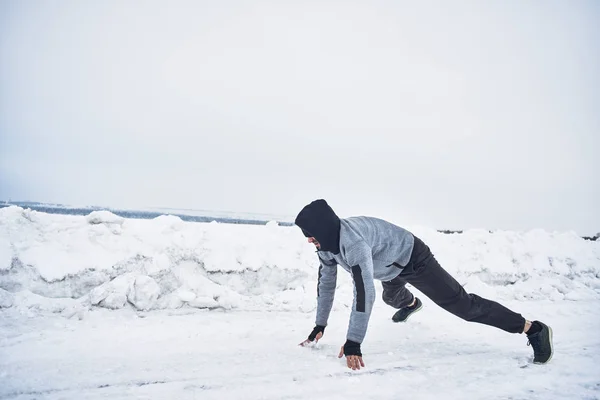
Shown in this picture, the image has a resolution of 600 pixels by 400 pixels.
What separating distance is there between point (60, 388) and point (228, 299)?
7.64 ft

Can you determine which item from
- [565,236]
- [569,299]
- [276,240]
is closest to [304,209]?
[276,240]

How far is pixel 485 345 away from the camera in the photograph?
3.68 meters

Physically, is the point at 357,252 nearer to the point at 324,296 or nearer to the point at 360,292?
the point at 360,292

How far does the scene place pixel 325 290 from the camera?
11.7 ft

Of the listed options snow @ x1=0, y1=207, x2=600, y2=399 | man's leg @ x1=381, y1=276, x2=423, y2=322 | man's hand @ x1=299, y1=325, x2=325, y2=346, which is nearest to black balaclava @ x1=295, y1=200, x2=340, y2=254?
man's hand @ x1=299, y1=325, x2=325, y2=346

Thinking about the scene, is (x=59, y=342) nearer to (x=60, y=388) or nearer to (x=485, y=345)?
(x=60, y=388)

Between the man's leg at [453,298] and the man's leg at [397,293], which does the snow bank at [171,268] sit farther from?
the man's leg at [453,298]

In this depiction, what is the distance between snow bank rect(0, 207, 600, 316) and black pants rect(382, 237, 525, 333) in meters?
1.87

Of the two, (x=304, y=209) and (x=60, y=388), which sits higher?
(x=304, y=209)

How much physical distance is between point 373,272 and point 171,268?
2.92 metres

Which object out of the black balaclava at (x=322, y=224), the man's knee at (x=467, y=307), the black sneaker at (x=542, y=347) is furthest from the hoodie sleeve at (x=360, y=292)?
the black sneaker at (x=542, y=347)

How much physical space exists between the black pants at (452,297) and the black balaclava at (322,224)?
37.8 inches

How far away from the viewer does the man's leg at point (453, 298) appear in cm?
327

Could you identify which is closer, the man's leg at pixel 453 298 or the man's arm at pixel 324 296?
the man's leg at pixel 453 298
